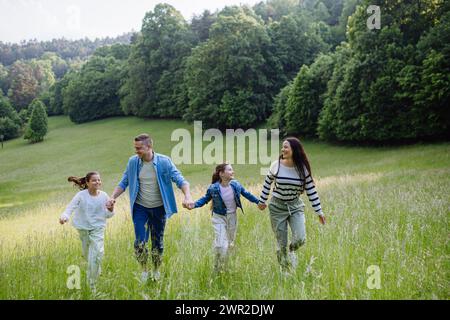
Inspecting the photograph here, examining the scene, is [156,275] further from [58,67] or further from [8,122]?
[58,67]

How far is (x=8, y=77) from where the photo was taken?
9362 cm

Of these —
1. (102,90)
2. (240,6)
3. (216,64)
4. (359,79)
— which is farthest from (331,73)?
(102,90)

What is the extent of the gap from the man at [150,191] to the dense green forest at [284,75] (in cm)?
2533

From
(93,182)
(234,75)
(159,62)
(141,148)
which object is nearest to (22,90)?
(159,62)

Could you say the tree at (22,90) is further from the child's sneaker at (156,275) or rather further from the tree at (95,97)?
the child's sneaker at (156,275)

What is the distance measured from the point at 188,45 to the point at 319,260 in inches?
2118

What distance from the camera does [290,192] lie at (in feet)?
18.4

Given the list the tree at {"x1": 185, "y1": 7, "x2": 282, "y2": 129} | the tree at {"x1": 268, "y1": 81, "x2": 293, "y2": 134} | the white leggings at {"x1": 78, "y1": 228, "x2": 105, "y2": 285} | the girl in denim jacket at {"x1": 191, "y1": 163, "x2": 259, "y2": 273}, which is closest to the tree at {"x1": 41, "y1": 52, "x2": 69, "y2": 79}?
the tree at {"x1": 185, "y1": 7, "x2": 282, "y2": 129}

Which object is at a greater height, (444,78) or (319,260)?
(444,78)

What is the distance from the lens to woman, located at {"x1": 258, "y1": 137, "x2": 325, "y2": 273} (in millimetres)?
5609

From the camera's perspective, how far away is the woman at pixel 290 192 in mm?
5609

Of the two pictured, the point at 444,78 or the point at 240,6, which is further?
the point at 240,6

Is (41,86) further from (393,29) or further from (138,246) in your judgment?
(138,246)

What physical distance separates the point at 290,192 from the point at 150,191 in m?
2.04
